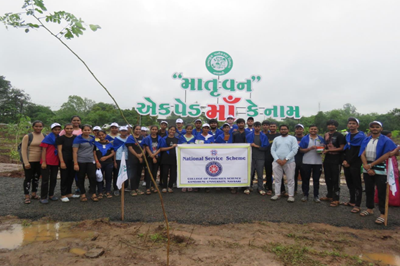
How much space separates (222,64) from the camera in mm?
9219

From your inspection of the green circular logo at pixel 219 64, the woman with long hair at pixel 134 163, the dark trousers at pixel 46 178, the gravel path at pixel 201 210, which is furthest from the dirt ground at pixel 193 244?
the green circular logo at pixel 219 64

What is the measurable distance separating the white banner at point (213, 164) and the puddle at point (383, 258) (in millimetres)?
3059

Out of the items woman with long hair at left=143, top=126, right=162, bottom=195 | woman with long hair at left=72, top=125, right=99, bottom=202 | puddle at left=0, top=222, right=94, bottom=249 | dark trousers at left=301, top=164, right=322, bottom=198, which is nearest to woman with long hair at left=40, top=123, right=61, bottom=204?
woman with long hair at left=72, top=125, right=99, bottom=202

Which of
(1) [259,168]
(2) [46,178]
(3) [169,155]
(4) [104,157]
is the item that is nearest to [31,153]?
(2) [46,178]

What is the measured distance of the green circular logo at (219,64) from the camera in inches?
363

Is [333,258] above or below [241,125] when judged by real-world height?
below

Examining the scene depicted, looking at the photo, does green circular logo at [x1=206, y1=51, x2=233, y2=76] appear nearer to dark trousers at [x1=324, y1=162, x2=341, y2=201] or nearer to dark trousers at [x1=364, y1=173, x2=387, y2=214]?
dark trousers at [x1=324, y1=162, x2=341, y2=201]

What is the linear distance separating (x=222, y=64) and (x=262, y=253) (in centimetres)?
739

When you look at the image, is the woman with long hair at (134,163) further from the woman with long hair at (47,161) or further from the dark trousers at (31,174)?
the dark trousers at (31,174)

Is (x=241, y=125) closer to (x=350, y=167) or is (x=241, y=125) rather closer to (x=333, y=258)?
(x=350, y=167)

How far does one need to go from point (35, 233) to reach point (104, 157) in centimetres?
200

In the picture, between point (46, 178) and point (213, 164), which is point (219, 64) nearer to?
point (213, 164)

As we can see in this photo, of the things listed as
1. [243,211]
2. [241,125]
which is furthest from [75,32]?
[241,125]

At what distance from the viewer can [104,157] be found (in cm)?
540
